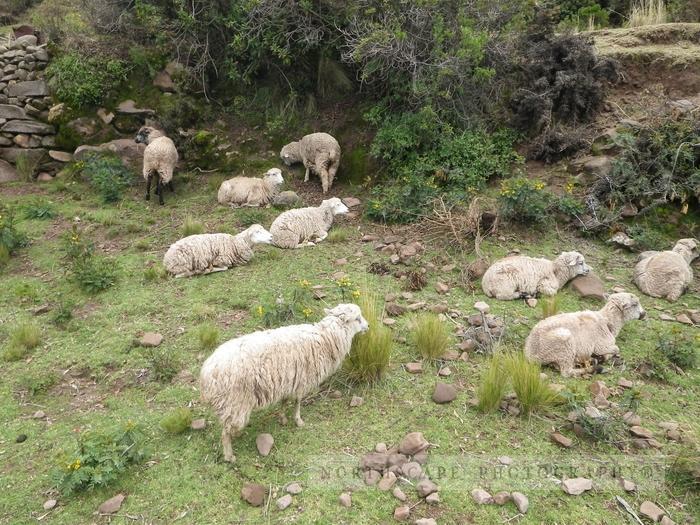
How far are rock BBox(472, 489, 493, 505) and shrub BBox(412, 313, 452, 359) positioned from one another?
1730 millimetres

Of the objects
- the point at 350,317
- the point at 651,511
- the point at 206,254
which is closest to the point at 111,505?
the point at 350,317

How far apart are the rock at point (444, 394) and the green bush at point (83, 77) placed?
10594 millimetres

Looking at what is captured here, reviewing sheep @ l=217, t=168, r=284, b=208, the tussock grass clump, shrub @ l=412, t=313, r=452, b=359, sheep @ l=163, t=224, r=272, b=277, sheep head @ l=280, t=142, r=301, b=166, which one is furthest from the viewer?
sheep head @ l=280, t=142, r=301, b=166

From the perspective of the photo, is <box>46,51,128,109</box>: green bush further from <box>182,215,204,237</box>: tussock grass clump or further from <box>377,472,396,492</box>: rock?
<box>377,472,396,492</box>: rock

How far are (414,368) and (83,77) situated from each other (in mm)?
10658

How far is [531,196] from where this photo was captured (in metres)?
7.86

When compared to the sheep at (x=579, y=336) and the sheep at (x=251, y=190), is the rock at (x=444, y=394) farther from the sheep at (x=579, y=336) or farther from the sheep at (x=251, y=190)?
the sheep at (x=251, y=190)

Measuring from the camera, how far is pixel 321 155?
32.6 feet

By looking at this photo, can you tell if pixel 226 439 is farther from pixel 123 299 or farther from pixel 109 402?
pixel 123 299

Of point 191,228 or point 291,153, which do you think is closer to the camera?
point 191,228

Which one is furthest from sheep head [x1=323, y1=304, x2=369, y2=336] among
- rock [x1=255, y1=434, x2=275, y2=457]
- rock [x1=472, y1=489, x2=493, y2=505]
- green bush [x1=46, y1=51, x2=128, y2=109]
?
green bush [x1=46, y1=51, x2=128, y2=109]

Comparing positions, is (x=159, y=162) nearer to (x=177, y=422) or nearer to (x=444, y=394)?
(x=177, y=422)

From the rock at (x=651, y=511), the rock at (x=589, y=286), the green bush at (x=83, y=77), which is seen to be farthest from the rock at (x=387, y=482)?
the green bush at (x=83, y=77)

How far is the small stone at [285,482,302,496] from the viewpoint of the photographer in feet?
A: 12.3
